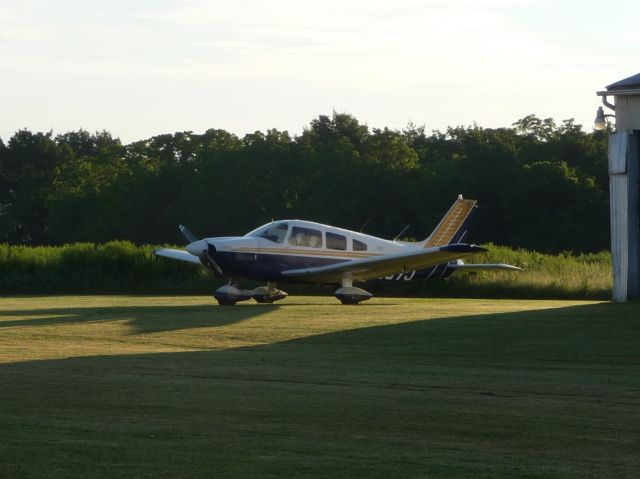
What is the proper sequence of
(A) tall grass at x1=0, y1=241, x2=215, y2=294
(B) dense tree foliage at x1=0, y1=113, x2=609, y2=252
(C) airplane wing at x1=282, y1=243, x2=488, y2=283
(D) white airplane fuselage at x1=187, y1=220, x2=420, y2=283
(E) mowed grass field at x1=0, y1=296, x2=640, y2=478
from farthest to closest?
(B) dense tree foliage at x1=0, y1=113, x2=609, y2=252
(A) tall grass at x1=0, y1=241, x2=215, y2=294
(D) white airplane fuselage at x1=187, y1=220, x2=420, y2=283
(C) airplane wing at x1=282, y1=243, x2=488, y2=283
(E) mowed grass field at x1=0, y1=296, x2=640, y2=478

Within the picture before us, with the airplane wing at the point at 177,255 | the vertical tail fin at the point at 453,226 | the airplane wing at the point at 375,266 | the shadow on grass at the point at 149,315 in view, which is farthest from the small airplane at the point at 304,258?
the airplane wing at the point at 177,255

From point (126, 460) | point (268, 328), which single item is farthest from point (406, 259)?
point (126, 460)

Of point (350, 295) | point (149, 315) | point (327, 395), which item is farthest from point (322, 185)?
point (327, 395)

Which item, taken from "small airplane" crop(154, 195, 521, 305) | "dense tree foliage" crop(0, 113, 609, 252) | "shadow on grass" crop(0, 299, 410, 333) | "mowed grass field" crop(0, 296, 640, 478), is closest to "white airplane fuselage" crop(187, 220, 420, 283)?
"small airplane" crop(154, 195, 521, 305)

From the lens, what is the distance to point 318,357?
14.4 m

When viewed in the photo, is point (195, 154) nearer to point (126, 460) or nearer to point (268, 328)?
point (268, 328)

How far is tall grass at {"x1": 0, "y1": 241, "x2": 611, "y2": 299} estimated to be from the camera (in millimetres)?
28922

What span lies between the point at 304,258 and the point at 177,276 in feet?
33.5

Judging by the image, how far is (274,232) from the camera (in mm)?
25109

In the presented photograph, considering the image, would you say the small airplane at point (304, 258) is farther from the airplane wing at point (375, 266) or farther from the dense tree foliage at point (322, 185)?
the dense tree foliage at point (322, 185)

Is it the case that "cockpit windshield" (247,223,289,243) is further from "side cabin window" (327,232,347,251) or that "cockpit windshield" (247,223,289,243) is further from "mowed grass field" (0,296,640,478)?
"mowed grass field" (0,296,640,478)

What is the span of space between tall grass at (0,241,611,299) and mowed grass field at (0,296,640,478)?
8.87 m

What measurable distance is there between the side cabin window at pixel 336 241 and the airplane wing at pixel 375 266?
57 cm

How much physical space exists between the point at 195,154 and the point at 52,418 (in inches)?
3107
